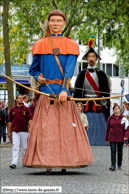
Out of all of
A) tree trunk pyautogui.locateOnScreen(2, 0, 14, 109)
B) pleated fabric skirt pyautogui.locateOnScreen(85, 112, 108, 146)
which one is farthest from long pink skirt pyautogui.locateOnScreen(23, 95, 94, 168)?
tree trunk pyautogui.locateOnScreen(2, 0, 14, 109)

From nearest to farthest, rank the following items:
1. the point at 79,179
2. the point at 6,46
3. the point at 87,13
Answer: the point at 79,179 → the point at 87,13 → the point at 6,46

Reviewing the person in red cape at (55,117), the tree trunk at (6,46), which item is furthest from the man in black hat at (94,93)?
the person in red cape at (55,117)

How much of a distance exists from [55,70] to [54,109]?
0.67m

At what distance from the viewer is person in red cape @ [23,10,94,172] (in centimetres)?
875

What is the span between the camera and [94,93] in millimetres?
14852

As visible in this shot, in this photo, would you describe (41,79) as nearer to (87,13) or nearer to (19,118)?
(19,118)

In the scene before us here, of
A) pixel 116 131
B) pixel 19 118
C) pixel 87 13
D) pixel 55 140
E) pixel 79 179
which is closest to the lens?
pixel 79 179

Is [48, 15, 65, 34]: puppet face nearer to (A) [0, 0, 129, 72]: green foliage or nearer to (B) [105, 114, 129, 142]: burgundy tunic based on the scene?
(B) [105, 114, 129, 142]: burgundy tunic

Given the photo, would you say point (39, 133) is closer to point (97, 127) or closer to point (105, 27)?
point (97, 127)

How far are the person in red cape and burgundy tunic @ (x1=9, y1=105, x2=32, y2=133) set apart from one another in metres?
2.12

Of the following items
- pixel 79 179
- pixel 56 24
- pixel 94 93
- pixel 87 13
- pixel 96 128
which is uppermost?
pixel 87 13

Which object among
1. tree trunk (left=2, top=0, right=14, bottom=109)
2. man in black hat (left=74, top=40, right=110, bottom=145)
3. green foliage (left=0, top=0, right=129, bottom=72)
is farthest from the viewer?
tree trunk (left=2, top=0, right=14, bottom=109)

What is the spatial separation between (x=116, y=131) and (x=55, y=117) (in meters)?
2.35

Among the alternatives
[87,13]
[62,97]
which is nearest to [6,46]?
[87,13]
